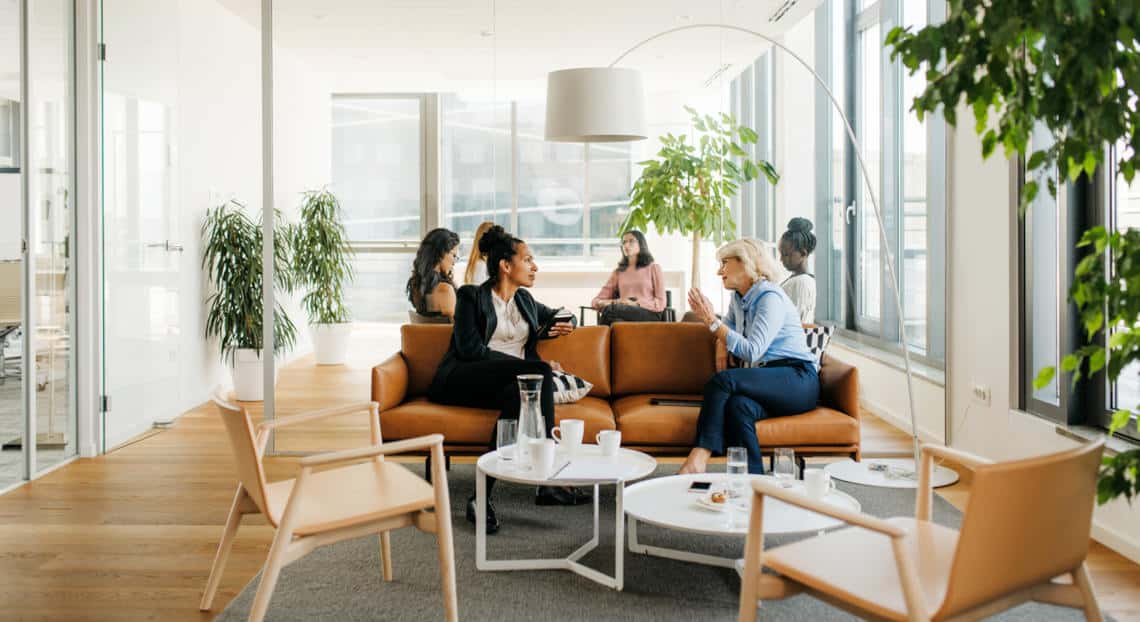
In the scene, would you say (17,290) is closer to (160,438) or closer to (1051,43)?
(160,438)

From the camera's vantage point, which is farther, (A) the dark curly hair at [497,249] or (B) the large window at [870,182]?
Result: (B) the large window at [870,182]

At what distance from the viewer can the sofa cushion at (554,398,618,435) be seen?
14.1ft

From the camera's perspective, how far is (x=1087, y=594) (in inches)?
89.0

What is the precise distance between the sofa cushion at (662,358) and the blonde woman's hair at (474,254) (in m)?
0.76

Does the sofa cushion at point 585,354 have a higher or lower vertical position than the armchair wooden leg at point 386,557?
higher

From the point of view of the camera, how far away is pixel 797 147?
5383 mm

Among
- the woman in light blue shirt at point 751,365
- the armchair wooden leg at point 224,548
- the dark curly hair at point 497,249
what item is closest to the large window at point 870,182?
the woman in light blue shirt at point 751,365

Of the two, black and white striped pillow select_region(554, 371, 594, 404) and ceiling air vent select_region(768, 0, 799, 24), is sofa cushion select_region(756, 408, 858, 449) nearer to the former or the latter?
black and white striped pillow select_region(554, 371, 594, 404)

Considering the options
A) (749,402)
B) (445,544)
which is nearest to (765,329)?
(749,402)

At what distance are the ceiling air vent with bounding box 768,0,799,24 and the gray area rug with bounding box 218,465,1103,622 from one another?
267 cm

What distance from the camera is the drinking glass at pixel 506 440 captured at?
3434 millimetres

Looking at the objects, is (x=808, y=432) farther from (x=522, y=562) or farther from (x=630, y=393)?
(x=522, y=562)

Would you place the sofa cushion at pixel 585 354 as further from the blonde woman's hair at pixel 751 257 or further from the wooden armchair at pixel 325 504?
the wooden armchair at pixel 325 504

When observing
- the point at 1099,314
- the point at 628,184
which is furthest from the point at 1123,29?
the point at 628,184
